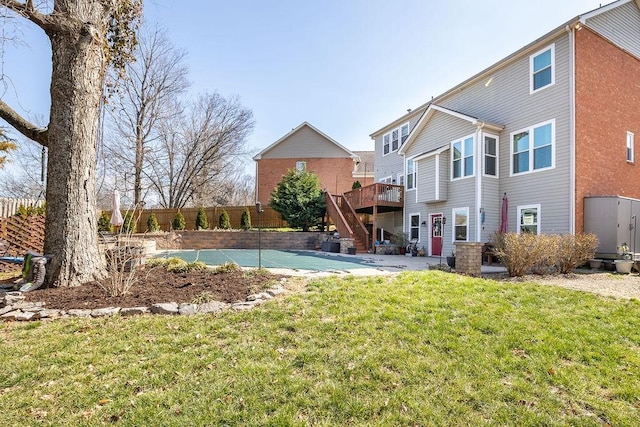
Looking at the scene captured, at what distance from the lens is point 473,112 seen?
14.0 meters

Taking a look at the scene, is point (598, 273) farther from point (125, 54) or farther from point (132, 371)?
point (125, 54)

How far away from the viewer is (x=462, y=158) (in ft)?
43.4

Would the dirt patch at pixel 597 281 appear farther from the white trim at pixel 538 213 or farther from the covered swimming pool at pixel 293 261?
the covered swimming pool at pixel 293 261

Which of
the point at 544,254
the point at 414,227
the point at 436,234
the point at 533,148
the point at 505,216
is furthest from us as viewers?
the point at 414,227

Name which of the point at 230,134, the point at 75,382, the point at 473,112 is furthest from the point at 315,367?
the point at 230,134

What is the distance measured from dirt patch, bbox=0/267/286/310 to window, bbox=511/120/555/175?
1001 cm

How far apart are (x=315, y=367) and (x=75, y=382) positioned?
2091 millimetres

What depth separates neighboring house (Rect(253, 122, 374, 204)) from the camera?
26.0 meters

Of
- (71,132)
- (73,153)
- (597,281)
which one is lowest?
(597,281)

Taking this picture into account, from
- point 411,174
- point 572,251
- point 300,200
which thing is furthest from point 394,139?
point 572,251

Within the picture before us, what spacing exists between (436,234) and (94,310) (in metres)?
13.0

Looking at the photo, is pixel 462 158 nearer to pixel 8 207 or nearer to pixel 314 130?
Answer: pixel 314 130

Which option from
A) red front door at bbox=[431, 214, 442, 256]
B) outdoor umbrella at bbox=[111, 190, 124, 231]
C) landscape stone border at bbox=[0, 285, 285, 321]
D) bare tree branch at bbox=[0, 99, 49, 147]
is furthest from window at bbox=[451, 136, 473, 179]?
bare tree branch at bbox=[0, 99, 49, 147]

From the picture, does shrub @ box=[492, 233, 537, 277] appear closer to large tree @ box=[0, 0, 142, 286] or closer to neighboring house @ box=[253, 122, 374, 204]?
large tree @ box=[0, 0, 142, 286]
